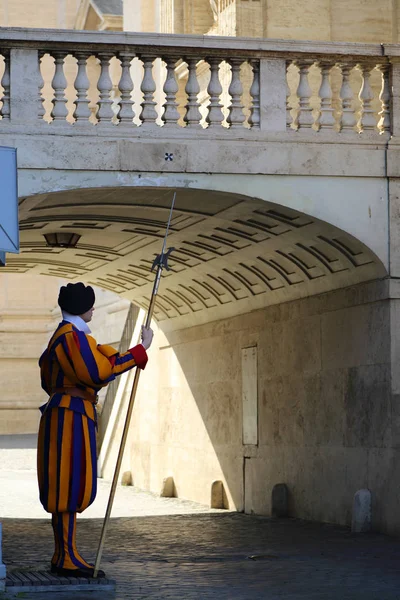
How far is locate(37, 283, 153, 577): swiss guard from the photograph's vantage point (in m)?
9.08

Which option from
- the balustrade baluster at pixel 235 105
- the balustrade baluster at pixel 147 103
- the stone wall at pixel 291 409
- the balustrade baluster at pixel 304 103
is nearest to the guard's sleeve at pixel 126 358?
the balustrade baluster at pixel 147 103

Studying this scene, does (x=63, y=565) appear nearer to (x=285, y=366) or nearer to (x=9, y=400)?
(x=285, y=366)

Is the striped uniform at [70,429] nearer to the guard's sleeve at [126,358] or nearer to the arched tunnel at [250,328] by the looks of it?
the guard's sleeve at [126,358]

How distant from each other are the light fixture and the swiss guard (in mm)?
6328

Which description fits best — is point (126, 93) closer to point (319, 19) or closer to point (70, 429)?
point (70, 429)

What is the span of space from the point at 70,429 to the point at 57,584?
1.03 meters

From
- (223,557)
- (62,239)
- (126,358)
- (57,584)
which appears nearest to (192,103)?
(62,239)

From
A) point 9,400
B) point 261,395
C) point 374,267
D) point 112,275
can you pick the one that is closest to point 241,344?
point 261,395

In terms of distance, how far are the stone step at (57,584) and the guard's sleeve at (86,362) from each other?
130 centimetres

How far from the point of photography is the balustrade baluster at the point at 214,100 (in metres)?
12.4

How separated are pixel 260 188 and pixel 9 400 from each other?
75.6 feet

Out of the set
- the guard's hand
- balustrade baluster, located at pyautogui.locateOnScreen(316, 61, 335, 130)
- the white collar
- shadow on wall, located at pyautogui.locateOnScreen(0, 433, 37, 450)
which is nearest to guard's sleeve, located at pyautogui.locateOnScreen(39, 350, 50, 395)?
the white collar

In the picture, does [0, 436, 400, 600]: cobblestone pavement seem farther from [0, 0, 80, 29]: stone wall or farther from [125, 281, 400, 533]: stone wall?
[0, 0, 80, 29]: stone wall

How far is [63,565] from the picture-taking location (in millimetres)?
9125
